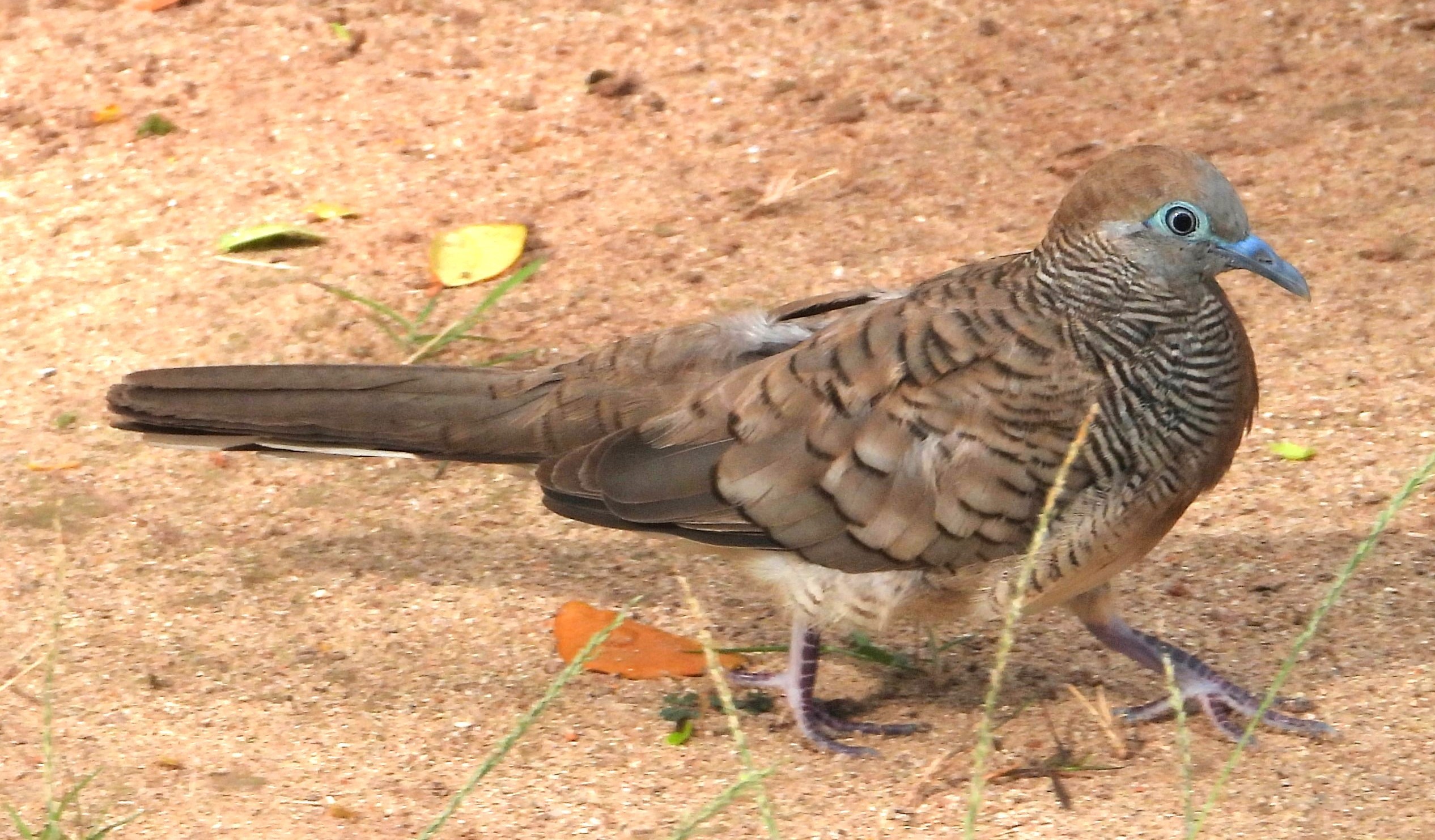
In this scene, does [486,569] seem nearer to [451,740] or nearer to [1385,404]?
[451,740]

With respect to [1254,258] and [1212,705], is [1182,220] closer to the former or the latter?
[1254,258]

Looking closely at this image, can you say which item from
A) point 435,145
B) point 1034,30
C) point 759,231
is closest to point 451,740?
point 759,231

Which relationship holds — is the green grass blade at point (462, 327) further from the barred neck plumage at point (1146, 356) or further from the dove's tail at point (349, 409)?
the barred neck plumage at point (1146, 356)

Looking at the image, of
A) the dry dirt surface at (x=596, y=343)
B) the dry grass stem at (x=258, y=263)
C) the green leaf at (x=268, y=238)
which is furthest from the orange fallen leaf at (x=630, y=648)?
the green leaf at (x=268, y=238)

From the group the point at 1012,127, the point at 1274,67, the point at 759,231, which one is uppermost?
the point at 1274,67

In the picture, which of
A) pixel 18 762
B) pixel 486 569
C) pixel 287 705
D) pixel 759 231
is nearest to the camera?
pixel 18 762

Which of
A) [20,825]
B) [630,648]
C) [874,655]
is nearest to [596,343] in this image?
[630,648]
